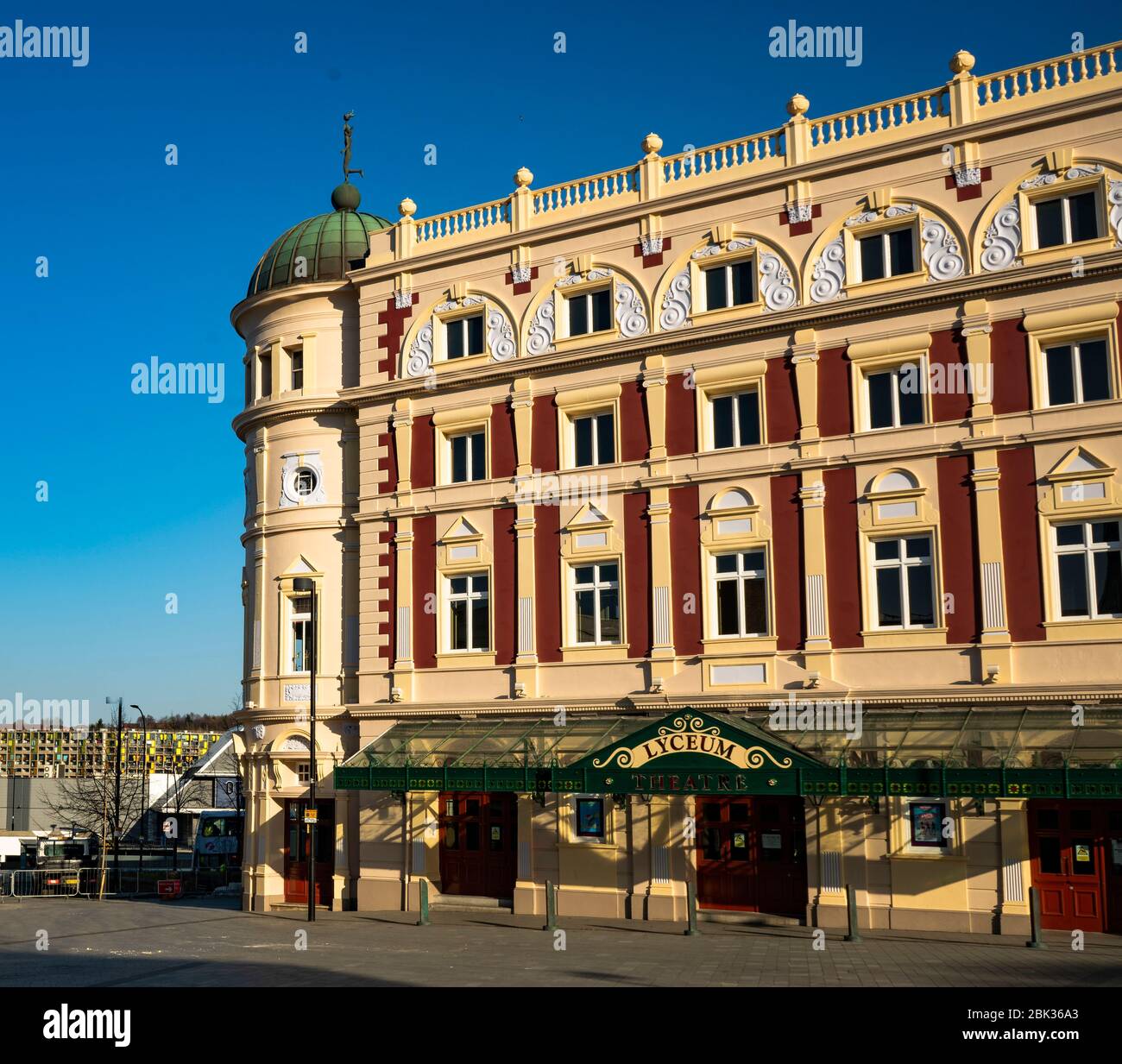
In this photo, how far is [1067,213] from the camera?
2353 cm

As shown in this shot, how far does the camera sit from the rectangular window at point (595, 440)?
28250mm

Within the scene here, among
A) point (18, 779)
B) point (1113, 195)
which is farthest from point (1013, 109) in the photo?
point (18, 779)

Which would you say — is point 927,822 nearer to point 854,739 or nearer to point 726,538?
point 854,739

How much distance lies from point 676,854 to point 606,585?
6.05 m

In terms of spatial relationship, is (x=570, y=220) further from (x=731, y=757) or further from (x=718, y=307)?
(x=731, y=757)

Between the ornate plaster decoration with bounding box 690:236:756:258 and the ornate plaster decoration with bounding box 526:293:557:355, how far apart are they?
3.74m

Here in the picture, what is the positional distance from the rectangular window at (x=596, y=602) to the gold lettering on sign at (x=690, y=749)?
371cm

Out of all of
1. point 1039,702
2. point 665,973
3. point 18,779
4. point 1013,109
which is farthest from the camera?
point 18,779

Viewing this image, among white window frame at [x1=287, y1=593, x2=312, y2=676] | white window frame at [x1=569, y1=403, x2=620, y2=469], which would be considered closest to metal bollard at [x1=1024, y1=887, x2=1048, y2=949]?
white window frame at [x1=569, y1=403, x2=620, y2=469]

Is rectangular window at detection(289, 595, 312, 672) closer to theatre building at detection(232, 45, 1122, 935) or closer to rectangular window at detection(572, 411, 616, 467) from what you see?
theatre building at detection(232, 45, 1122, 935)

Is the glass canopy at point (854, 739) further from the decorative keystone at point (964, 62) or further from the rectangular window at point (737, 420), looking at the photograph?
the decorative keystone at point (964, 62)

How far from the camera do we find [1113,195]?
2291 cm

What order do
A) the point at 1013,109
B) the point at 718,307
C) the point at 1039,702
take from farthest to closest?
the point at 718,307 < the point at 1013,109 < the point at 1039,702
